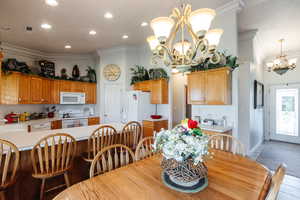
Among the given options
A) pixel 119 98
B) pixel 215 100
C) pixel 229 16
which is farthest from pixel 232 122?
pixel 119 98

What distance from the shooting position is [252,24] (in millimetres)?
3514

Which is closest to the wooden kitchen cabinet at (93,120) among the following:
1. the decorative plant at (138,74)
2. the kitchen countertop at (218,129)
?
the decorative plant at (138,74)

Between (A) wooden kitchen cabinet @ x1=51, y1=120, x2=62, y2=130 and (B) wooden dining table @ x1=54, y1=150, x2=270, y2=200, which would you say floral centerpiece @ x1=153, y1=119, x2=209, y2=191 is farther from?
(A) wooden kitchen cabinet @ x1=51, y1=120, x2=62, y2=130

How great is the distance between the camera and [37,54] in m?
5.14

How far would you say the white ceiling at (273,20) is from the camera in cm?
283

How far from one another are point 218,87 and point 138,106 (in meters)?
2.26

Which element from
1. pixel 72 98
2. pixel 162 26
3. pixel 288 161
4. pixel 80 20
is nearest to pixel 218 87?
pixel 162 26

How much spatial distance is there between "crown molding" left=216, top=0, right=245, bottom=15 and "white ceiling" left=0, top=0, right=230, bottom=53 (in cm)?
11

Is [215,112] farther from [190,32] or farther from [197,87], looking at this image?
[190,32]

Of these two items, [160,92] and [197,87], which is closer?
[197,87]

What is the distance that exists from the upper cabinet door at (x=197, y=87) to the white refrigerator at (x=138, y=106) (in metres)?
1.55

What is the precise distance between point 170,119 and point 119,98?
1.93 metres

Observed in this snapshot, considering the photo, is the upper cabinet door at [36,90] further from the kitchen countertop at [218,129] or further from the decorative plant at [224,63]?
the kitchen countertop at [218,129]

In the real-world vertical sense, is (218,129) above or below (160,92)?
below
